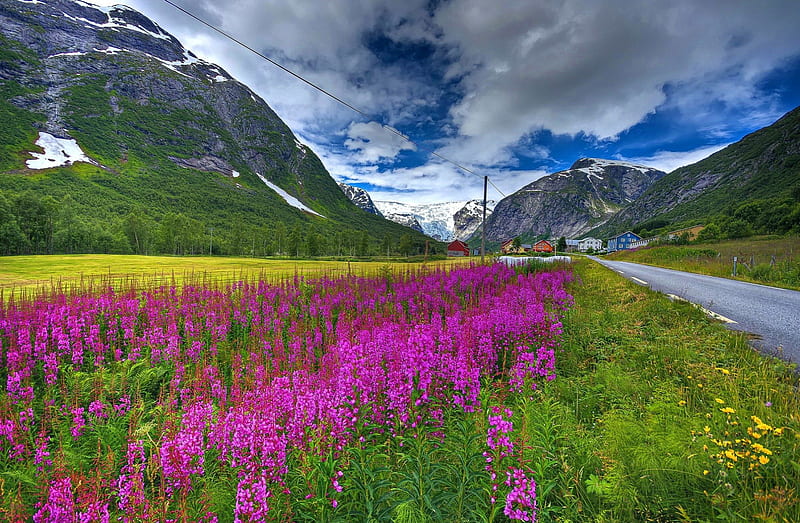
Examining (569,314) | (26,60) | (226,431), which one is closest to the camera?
(226,431)

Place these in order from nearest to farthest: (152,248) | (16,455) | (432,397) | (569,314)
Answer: (16,455) < (432,397) < (569,314) < (152,248)

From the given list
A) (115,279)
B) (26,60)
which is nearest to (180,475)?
(115,279)

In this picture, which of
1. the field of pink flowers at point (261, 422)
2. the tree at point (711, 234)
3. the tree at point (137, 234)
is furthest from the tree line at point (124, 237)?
the tree at point (711, 234)

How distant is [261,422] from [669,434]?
11.9ft

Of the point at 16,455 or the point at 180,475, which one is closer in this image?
the point at 180,475

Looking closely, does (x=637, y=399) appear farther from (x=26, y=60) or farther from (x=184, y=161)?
(x=26, y=60)

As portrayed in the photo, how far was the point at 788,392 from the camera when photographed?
133 inches

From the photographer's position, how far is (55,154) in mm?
123812

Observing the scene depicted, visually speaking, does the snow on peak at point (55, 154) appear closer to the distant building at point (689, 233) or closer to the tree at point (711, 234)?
the tree at point (711, 234)

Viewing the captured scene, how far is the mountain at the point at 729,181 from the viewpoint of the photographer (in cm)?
11375

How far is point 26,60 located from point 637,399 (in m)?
291

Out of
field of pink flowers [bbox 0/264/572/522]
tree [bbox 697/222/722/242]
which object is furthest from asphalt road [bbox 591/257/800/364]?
tree [bbox 697/222/722/242]

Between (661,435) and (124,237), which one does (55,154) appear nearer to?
(124,237)

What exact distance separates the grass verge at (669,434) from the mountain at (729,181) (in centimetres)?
11705
